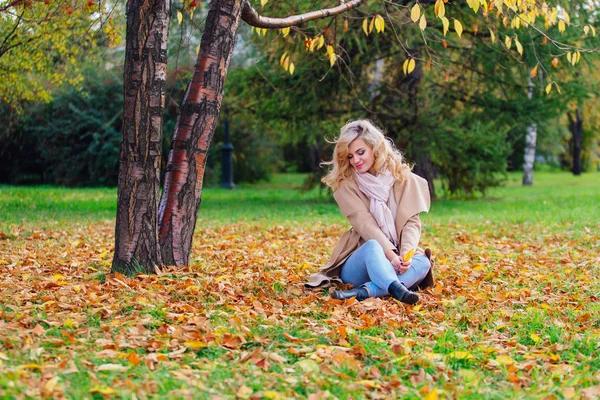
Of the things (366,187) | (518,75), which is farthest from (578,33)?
(366,187)

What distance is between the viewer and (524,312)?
5086 mm

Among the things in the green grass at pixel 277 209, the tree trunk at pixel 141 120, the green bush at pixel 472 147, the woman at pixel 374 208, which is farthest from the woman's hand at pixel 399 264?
the green bush at pixel 472 147

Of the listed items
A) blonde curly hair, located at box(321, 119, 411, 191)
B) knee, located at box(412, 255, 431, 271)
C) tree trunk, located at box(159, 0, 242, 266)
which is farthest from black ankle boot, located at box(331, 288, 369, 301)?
tree trunk, located at box(159, 0, 242, 266)

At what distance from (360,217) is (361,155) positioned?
49 centimetres

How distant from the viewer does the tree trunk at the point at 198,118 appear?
588cm

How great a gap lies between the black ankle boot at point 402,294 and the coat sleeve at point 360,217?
0.38 metres

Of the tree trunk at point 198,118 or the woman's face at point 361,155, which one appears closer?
the woman's face at point 361,155

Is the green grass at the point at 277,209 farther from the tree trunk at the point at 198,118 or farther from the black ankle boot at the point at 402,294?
the black ankle boot at the point at 402,294

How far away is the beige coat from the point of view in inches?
218

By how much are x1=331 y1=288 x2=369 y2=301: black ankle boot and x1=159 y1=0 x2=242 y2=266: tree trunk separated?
5.13ft

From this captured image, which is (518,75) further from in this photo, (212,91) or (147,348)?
(147,348)

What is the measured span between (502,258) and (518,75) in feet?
28.1

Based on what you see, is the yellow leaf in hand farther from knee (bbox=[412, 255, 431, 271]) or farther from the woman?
knee (bbox=[412, 255, 431, 271])

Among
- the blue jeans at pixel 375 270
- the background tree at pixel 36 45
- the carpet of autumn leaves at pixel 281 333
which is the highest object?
the background tree at pixel 36 45
